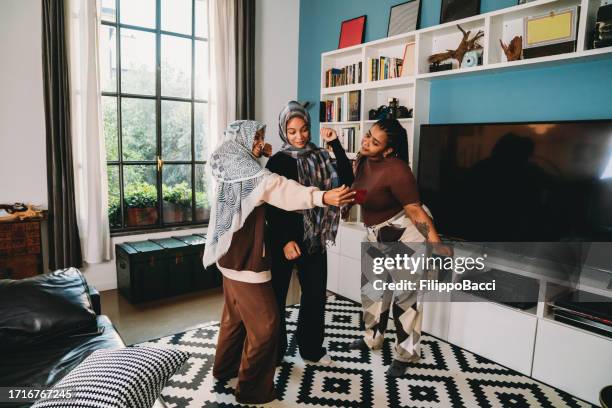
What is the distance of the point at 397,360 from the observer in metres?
2.51

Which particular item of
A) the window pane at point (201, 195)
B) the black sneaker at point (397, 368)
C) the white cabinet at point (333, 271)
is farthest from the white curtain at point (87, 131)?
the black sneaker at point (397, 368)

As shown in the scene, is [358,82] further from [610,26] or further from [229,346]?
[229,346]

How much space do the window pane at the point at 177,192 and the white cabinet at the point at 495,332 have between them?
2.64 metres

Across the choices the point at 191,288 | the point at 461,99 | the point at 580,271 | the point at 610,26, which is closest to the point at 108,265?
the point at 191,288

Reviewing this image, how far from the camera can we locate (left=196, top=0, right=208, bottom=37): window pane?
13.6 feet

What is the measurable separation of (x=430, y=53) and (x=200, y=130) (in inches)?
87.3

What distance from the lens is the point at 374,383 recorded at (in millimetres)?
2359

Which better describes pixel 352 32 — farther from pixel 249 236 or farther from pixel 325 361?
pixel 325 361

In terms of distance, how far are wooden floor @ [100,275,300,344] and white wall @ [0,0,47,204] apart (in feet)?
3.44

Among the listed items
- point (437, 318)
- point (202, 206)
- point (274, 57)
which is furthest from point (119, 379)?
point (274, 57)

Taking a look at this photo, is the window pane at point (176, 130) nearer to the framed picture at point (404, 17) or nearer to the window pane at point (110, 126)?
the window pane at point (110, 126)

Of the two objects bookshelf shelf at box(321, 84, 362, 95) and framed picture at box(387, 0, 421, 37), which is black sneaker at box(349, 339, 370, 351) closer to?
bookshelf shelf at box(321, 84, 362, 95)

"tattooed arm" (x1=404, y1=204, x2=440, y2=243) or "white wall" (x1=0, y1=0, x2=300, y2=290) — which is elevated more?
"white wall" (x1=0, y1=0, x2=300, y2=290)

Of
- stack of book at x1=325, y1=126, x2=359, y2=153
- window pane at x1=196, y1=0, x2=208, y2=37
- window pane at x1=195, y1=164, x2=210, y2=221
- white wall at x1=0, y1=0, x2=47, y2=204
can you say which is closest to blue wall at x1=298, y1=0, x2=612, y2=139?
stack of book at x1=325, y1=126, x2=359, y2=153
